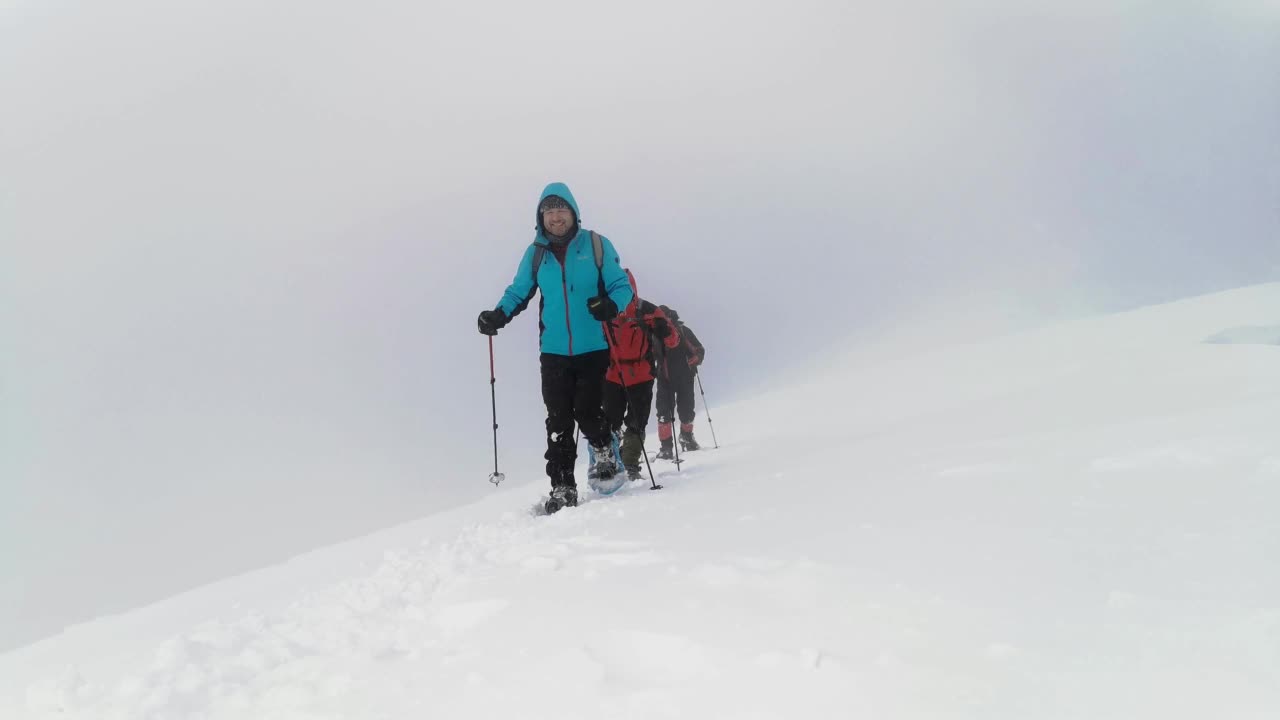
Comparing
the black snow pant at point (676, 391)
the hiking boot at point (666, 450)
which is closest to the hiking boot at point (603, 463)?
the hiking boot at point (666, 450)

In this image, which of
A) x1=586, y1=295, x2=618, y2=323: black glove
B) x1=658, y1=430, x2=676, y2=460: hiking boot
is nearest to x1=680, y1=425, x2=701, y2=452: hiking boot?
x1=658, y1=430, x2=676, y2=460: hiking boot

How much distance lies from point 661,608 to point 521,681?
50cm

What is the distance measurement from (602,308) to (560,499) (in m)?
1.34

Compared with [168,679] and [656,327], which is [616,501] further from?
Answer: [168,679]

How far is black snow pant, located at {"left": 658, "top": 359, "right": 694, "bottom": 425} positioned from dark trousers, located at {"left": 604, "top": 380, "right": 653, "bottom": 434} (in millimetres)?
3322

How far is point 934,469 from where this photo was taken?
A: 11.5ft

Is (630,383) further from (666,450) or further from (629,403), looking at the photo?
(666,450)

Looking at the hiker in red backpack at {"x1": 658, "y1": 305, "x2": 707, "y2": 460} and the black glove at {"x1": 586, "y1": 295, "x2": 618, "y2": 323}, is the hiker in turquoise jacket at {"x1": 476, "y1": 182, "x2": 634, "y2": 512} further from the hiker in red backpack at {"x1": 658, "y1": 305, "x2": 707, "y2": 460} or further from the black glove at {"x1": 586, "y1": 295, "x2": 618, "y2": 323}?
the hiker in red backpack at {"x1": 658, "y1": 305, "x2": 707, "y2": 460}

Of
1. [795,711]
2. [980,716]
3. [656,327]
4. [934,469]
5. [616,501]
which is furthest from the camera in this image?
[656,327]

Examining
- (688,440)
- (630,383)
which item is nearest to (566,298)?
(630,383)

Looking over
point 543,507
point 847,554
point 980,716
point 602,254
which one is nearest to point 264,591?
point 543,507

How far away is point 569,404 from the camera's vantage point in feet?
18.2

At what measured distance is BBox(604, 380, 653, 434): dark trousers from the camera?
5.86 metres

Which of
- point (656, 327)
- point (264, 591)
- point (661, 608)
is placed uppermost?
point (656, 327)
